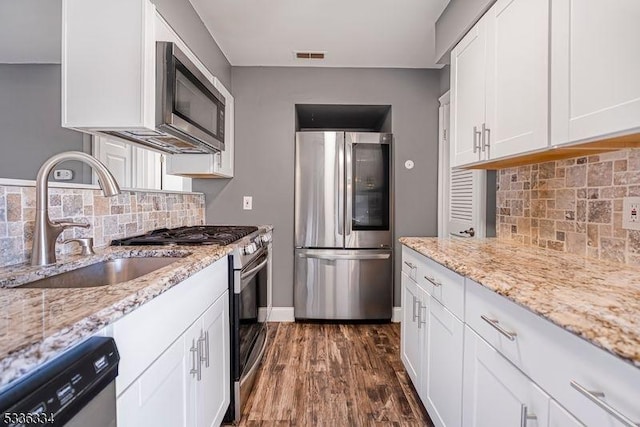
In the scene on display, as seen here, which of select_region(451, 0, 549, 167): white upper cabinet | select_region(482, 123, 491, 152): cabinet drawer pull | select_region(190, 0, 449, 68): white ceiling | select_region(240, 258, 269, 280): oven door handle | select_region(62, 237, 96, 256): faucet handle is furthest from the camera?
select_region(190, 0, 449, 68): white ceiling

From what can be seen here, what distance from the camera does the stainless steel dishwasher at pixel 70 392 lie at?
1.65ft

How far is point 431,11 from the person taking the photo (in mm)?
2312

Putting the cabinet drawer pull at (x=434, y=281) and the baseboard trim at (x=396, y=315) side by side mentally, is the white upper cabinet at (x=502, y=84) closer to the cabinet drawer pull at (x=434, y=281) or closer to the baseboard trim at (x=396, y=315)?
the cabinet drawer pull at (x=434, y=281)

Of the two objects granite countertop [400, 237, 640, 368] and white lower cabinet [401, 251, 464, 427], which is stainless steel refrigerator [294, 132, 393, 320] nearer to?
white lower cabinet [401, 251, 464, 427]

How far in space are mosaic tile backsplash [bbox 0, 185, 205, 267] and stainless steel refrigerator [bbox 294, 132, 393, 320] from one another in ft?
3.60

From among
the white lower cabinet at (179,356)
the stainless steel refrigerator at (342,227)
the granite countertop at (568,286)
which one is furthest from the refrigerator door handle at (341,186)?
the white lower cabinet at (179,356)

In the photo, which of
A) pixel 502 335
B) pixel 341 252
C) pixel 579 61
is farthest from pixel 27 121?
pixel 341 252

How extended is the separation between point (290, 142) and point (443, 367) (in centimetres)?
234

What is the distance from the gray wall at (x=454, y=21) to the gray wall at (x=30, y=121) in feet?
6.71

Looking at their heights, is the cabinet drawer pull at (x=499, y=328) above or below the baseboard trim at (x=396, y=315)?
above

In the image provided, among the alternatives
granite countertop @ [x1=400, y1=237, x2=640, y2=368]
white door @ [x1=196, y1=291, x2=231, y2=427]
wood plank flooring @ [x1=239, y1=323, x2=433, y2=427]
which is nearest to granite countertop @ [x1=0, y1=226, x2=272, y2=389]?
white door @ [x1=196, y1=291, x2=231, y2=427]

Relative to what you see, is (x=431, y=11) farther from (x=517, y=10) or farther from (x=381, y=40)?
(x=517, y=10)

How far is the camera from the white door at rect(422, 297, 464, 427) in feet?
4.36

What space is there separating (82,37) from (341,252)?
2.32 meters
